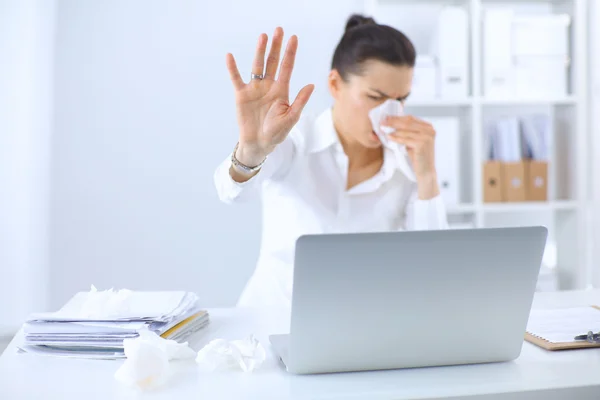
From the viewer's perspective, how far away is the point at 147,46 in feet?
9.81

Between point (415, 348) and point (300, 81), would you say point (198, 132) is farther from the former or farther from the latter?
point (415, 348)

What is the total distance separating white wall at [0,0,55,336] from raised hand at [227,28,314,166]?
4.51ft

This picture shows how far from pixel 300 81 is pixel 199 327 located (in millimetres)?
2049

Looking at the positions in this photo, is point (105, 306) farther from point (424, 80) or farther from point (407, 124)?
point (424, 80)

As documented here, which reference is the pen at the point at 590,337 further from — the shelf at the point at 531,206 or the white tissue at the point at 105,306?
the shelf at the point at 531,206

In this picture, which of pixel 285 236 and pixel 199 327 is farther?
pixel 285 236

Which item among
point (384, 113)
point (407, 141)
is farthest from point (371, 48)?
point (407, 141)

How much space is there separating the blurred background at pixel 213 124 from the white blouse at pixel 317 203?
920 mm

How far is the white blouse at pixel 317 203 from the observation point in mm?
1890

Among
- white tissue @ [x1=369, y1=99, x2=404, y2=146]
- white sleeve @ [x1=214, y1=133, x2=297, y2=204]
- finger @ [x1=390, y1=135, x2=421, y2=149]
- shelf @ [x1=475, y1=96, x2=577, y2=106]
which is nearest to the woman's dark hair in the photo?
white tissue @ [x1=369, y1=99, x2=404, y2=146]

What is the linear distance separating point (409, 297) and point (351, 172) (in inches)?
46.4

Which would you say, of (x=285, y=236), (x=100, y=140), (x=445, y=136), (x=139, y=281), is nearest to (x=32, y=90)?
A: (x=100, y=140)

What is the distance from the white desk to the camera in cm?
82

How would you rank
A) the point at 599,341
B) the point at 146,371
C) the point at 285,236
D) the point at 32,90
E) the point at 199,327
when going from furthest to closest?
1. the point at 32,90
2. the point at 285,236
3. the point at 199,327
4. the point at 599,341
5. the point at 146,371
